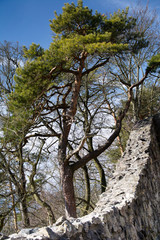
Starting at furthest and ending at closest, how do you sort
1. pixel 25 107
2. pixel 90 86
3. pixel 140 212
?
1. pixel 90 86
2. pixel 25 107
3. pixel 140 212

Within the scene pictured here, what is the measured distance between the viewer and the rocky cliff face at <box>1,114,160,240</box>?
1.91 m

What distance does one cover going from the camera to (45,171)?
8.13 m

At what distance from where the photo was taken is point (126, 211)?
8.65 feet

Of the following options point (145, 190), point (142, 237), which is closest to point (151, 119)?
point (145, 190)

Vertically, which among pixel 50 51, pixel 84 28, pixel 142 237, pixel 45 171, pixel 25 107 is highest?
pixel 84 28

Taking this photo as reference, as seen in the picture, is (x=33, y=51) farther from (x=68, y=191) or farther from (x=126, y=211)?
(x=126, y=211)

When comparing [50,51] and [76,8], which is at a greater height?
[76,8]

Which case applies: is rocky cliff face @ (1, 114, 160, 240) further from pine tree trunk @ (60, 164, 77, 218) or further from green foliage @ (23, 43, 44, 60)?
green foliage @ (23, 43, 44, 60)

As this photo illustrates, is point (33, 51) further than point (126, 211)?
Yes

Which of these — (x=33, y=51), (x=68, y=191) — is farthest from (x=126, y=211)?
(x=33, y=51)

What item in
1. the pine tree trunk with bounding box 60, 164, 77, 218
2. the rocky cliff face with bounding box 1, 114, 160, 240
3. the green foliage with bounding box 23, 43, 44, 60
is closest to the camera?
the rocky cliff face with bounding box 1, 114, 160, 240

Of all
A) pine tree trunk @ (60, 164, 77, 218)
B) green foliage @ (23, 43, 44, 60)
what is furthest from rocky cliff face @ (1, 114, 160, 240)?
green foliage @ (23, 43, 44, 60)

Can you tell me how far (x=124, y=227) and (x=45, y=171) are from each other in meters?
5.98

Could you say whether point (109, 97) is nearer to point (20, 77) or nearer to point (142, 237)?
point (20, 77)
